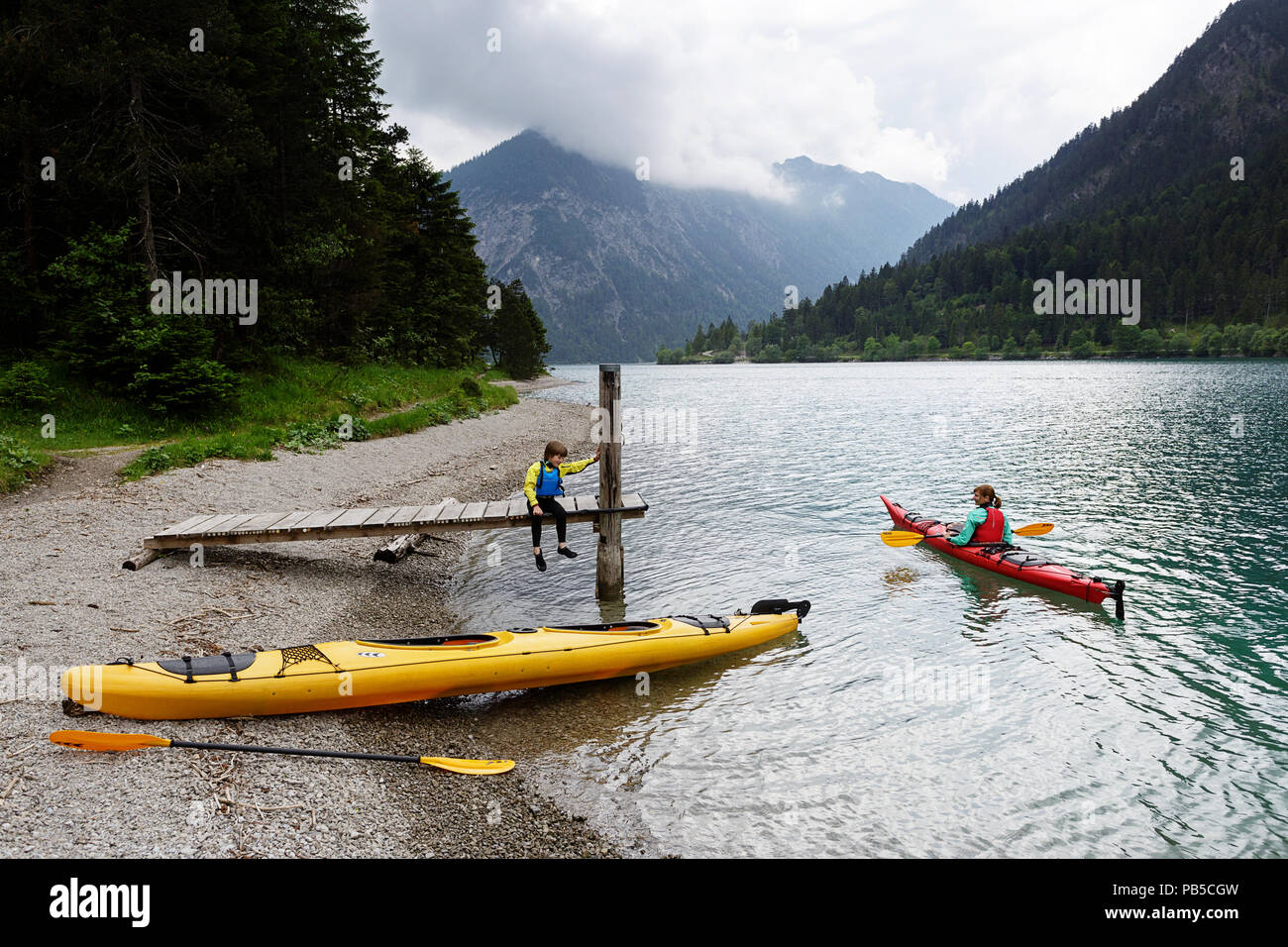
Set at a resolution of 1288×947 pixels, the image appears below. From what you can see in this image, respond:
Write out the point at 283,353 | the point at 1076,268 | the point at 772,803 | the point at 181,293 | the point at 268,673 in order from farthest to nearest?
the point at 1076,268 → the point at 283,353 → the point at 181,293 → the point at 268,673 → the point at 772,803

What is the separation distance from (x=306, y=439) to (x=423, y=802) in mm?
19283

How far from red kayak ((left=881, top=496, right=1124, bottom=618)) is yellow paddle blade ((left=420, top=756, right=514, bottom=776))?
11.8 metres

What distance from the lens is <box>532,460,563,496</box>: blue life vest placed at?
41.8 ft

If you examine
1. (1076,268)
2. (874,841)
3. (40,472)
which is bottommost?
(874,841)

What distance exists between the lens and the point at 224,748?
6.79 metres

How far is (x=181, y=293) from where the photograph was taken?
21.5 m

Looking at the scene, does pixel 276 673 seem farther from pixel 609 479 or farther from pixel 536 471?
pixel 609 479

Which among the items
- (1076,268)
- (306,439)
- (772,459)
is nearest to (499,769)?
(306,439)

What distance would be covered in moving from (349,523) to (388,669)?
5.35m

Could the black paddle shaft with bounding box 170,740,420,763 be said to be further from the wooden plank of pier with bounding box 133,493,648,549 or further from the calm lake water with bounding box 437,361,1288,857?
the wooden plank of pier with bounding box 133,493,648,549

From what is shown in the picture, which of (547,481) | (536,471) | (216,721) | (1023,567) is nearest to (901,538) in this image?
(1023,567)

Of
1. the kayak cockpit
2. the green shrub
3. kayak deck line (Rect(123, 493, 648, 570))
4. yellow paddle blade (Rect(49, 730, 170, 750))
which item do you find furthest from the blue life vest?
the green shrub

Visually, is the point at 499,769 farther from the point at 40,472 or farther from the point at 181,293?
the point at 181,293

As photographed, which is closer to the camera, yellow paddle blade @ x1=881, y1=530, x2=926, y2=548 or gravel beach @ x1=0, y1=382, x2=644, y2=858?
gravel beach @ x1=0, y1=382, x2=644, y2=858
